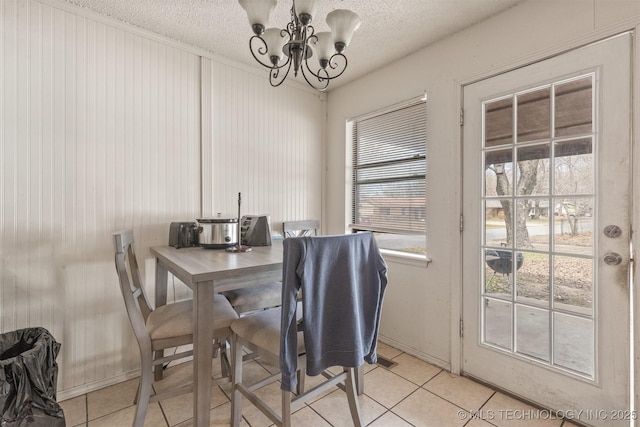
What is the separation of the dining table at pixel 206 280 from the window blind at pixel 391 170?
1295mm

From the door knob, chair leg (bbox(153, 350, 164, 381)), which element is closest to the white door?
the door knob

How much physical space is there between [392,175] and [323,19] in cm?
132

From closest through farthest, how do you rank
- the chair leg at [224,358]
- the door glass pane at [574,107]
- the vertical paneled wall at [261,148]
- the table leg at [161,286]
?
the door glass pane at [574,107] → the chair leg at [224,358] → the table leg at [161,286] → the vertical paneled wall at [261,148]

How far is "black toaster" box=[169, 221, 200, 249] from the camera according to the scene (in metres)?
2.03

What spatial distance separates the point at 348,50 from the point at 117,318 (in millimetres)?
2615

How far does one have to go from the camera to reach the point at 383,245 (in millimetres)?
2678

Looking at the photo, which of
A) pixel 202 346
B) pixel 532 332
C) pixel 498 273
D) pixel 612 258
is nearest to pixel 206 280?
pixel 202 346

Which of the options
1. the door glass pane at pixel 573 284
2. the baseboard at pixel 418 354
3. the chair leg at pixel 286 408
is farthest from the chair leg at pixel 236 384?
the door glass pane at pixel 573 284

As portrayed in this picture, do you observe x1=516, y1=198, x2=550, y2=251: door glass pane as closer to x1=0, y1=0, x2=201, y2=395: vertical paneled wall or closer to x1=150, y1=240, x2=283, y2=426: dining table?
x1=150, y1=240, x2=283, y2=426: dining table

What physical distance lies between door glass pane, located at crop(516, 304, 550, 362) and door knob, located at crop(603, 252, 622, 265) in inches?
16.6

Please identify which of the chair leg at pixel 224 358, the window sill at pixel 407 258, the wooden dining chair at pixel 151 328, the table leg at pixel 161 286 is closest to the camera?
the wooden dining chair at pixel 151 328

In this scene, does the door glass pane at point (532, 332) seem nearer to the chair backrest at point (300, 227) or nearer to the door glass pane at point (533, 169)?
the door glass pane at point (533, 169)

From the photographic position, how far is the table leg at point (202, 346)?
51.7 inches

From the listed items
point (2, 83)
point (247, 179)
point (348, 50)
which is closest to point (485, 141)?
point (348, 50)
